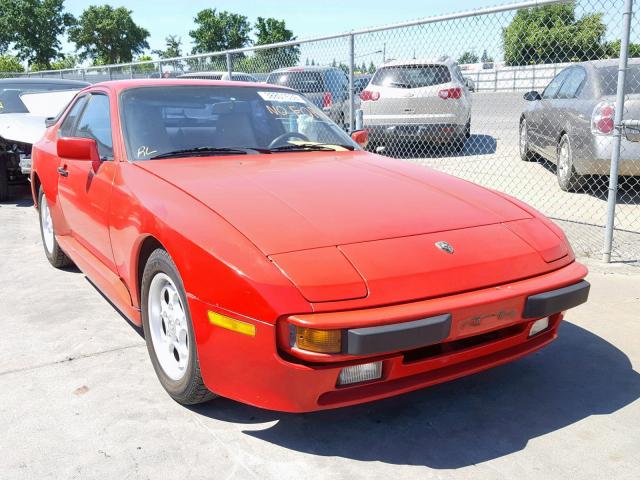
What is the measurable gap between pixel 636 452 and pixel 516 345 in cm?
59

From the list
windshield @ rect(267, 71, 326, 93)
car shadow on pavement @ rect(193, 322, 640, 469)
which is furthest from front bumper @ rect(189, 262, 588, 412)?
windshield @ rect(267, 71, 326, 93)

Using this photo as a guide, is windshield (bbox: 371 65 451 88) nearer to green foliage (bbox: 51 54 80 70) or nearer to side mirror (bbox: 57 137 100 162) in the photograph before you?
side mirror (bbox: 57 137 100 162)

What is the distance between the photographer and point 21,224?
6.76 metres

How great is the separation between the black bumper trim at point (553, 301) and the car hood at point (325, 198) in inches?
16.8

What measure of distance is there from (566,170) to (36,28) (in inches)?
2767

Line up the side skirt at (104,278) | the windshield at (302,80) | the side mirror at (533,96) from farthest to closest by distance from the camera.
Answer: the windshield at (302,80), the side mirror at (533,96), the side skirt at (104,278)

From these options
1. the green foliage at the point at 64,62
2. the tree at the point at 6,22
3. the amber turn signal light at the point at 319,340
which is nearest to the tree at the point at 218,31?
the green foliage at the point at 64,62

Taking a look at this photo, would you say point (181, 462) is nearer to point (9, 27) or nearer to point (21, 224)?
point (21, 224)

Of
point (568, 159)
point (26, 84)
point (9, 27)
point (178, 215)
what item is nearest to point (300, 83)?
point (26, 84)

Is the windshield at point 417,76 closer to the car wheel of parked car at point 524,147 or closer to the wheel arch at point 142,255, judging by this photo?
the car wheel of parked car at point 524,147

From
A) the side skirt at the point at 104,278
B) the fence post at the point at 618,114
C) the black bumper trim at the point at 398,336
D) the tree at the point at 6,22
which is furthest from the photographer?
the tree at the point at 6,22

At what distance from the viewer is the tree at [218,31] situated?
92.4 m

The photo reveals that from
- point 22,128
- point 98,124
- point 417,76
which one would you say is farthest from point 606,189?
point 22,128

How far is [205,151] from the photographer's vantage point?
3.41 metres
